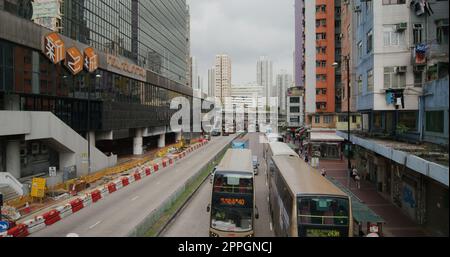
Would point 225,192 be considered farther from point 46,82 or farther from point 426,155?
point 46,82

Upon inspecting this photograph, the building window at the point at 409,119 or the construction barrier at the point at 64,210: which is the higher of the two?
the building window at the point at 409,119

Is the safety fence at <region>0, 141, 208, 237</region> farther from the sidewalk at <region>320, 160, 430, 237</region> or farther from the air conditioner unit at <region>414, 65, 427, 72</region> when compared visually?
the air conditioner unit at <region>414, 65, 427, 72</region>

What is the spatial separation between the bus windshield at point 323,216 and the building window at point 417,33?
15468 mm

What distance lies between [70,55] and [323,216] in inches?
1228

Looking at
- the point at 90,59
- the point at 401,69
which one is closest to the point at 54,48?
the point at 90,59

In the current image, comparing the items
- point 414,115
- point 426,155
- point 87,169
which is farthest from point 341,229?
point 87,169

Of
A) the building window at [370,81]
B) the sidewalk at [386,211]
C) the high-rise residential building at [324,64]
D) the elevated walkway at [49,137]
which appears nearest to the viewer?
the sidewalk at [386,211]

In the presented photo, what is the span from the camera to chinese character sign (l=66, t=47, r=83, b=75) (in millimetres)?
35031

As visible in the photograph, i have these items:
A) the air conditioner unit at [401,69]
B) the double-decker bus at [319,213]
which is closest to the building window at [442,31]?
the air conditioner unit at [401,69]

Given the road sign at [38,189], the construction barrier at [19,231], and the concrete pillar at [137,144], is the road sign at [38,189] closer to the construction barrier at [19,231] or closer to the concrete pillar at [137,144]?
the construction barrier at [19,231]

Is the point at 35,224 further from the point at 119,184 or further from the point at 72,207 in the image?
the point at 119,184

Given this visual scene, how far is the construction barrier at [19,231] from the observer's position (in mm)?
16688

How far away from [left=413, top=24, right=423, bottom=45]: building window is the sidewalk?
10.9 metres
